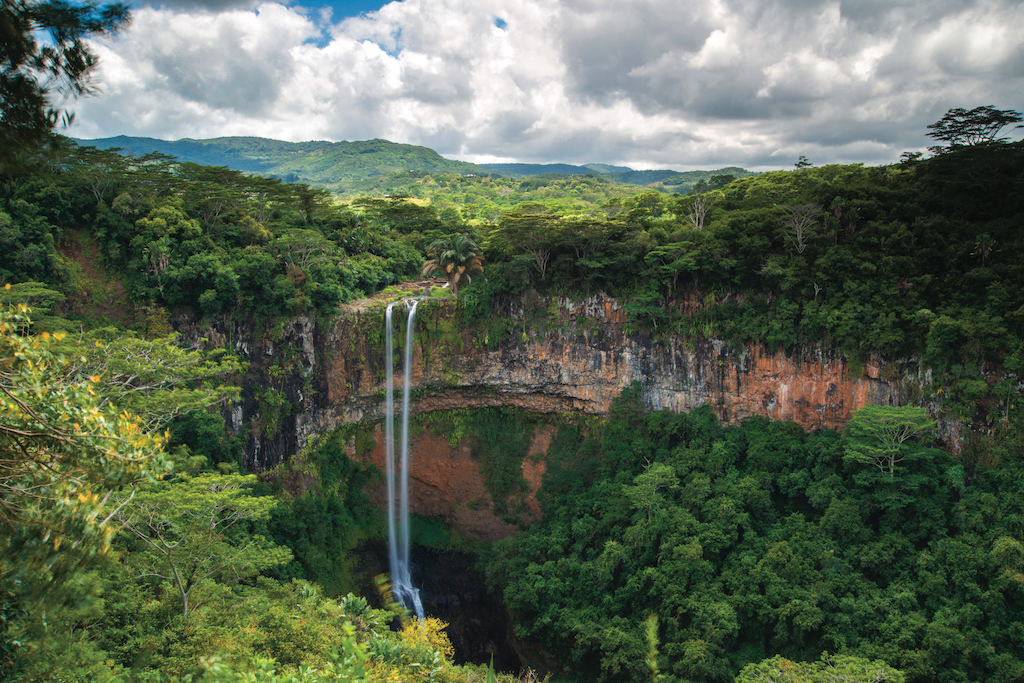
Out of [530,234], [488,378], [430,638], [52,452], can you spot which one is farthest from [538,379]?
[52,452]

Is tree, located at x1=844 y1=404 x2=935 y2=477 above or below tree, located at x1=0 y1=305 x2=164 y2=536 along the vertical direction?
below

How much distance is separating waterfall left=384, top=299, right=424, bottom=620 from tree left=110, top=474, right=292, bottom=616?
10.1 meters

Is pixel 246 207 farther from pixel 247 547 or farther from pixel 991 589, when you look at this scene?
pixel 991 589

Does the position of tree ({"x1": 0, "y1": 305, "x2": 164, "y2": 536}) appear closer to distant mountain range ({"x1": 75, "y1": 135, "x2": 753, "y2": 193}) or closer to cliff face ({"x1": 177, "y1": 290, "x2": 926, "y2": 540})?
cliff face ({"x1": 177, "y1": 290, "x2": 926, "y2": 540})

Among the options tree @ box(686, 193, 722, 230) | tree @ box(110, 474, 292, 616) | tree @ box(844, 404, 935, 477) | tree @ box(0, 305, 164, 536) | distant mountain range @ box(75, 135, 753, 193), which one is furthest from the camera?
distant mountain range @ box(75, 135, 753, 193)

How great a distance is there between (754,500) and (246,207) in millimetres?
22708

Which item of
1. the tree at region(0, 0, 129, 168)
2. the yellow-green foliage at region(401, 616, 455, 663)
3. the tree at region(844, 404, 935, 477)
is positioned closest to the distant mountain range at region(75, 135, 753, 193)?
the tree at region(844, 404, 935, 477)

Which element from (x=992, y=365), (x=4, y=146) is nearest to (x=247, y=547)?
(x=4, y=146)

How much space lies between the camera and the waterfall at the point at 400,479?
21.8m

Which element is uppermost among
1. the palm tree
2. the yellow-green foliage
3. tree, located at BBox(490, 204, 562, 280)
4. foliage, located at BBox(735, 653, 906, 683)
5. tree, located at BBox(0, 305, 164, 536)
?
tree, located at BBox(490, 204, 562, 280)

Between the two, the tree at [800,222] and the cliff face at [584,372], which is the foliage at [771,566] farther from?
the tree at [800,222]

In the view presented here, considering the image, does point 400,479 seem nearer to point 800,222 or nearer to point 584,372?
point 584,372

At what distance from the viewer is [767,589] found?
14.9 m

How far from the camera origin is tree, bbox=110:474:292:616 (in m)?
10.5
